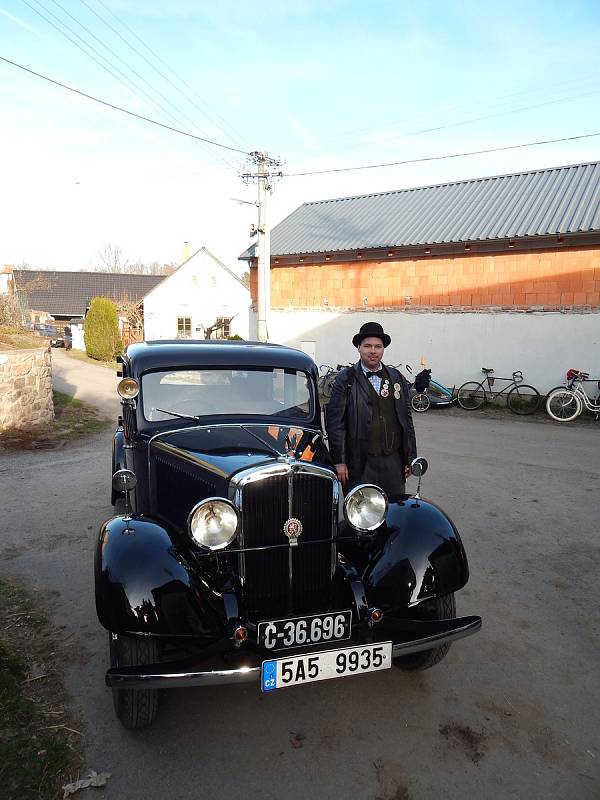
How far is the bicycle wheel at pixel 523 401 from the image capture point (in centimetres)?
1384

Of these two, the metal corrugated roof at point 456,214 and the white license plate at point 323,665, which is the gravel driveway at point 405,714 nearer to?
the white license plate at point 323,665

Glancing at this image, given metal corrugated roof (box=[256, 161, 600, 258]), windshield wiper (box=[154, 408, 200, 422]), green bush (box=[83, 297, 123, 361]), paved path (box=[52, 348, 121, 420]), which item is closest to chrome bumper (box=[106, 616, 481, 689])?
windshield wiper (box=[154, 408, 200, 422])

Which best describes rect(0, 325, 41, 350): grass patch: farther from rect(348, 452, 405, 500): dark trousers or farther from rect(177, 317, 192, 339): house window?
rect(177, 317, 192, 339): house window

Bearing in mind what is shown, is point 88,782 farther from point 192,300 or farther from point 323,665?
point 192,300

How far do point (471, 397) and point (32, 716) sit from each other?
13.2 metres

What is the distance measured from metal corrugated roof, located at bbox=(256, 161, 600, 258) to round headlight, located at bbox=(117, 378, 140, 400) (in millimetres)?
12665

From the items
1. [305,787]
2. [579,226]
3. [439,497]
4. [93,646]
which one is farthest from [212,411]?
[579,226]

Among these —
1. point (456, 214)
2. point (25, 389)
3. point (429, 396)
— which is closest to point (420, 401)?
point (429, 396)

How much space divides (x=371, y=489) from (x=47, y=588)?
2.71 meters

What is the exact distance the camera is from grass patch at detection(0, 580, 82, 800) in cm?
258

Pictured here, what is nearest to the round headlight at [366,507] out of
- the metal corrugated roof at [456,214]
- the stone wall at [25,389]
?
the stone wall at [25,389]

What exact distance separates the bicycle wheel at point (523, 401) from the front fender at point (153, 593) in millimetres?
12205

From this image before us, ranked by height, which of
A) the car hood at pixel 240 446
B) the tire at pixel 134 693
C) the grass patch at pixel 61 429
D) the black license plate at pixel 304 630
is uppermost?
the car hood at pixel 240 446

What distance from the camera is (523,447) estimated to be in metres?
10.0
